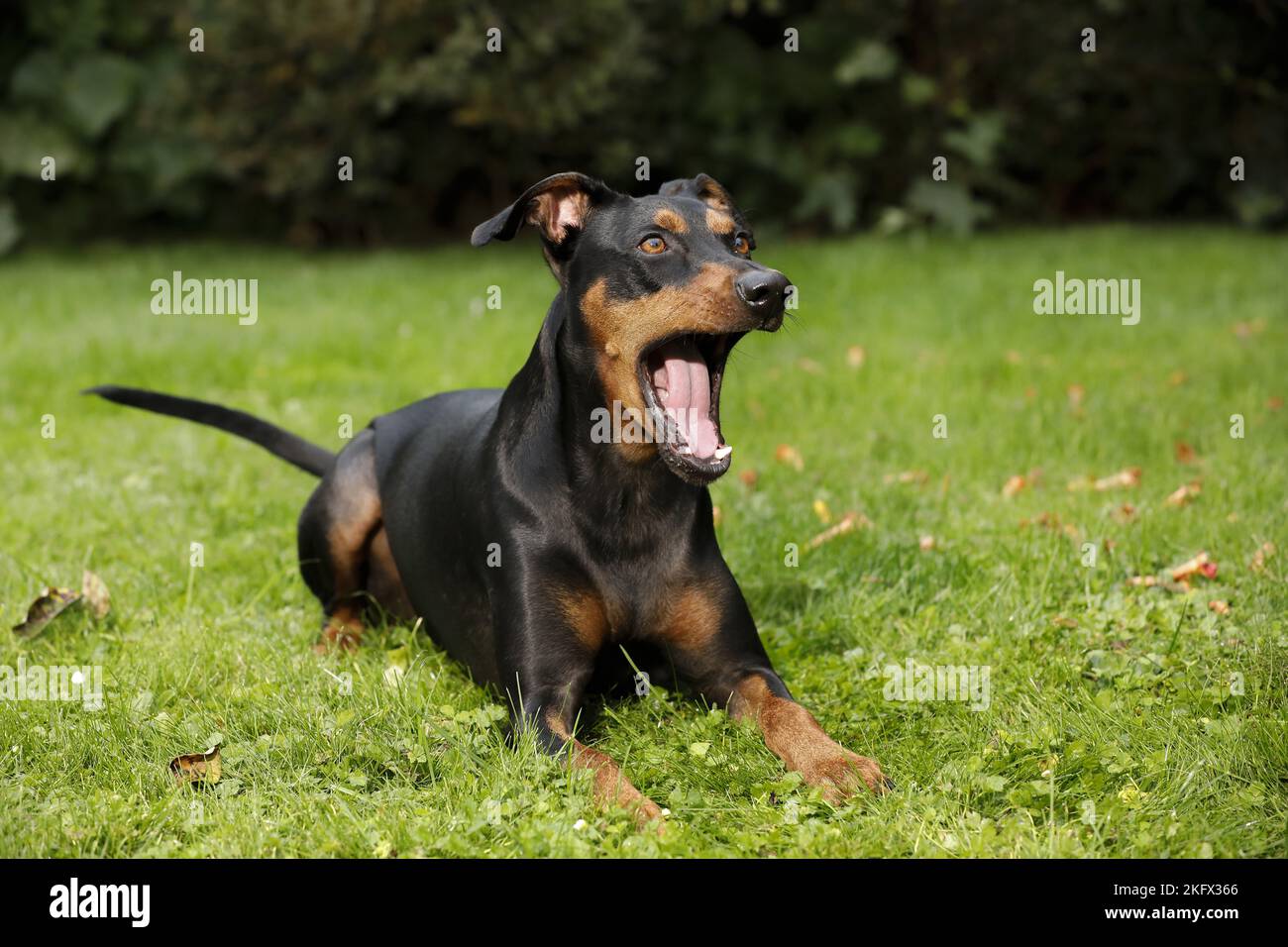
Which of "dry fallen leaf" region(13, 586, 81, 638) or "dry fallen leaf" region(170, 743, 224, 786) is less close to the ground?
"dry fallen leaf" region(13, 586, 81, 638)

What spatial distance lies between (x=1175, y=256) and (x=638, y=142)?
5124 mm

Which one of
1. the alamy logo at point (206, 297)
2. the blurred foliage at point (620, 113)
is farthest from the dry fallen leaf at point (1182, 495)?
the blurred foliage at point (620, 113)

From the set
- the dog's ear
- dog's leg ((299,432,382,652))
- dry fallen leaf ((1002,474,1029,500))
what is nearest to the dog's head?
the dog's ear

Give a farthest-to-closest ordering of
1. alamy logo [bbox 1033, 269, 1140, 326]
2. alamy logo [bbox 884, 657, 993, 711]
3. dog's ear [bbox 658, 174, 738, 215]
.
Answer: alamy logo [bbox 1033, 269, 1140, 326] → dog's ear [bbox 658, 174, 738, 215] → alamy logo [bbox 884, 657, 993, 711]

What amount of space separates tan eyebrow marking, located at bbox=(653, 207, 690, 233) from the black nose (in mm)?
284

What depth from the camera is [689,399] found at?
3.46 m

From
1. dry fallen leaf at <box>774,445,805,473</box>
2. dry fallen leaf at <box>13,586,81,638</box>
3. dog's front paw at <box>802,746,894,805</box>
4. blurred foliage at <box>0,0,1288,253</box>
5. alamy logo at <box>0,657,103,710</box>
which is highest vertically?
blurred foliage at <box>0,0,1288,253</box>

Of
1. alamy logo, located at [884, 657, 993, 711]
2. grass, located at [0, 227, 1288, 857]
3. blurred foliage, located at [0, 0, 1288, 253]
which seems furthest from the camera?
blurred foliage, located at [0, 0, 1288, 253]

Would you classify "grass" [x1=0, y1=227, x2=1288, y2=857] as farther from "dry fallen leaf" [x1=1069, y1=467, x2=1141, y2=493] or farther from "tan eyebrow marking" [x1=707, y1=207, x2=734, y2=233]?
"tan eyebrow marking" [x1=707, y1=207, x2=734, y2=233]

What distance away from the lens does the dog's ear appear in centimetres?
380

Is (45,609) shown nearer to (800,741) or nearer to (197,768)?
(197,768)

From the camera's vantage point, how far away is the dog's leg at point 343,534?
4.34 m

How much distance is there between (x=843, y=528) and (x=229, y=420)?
7.41 feet
